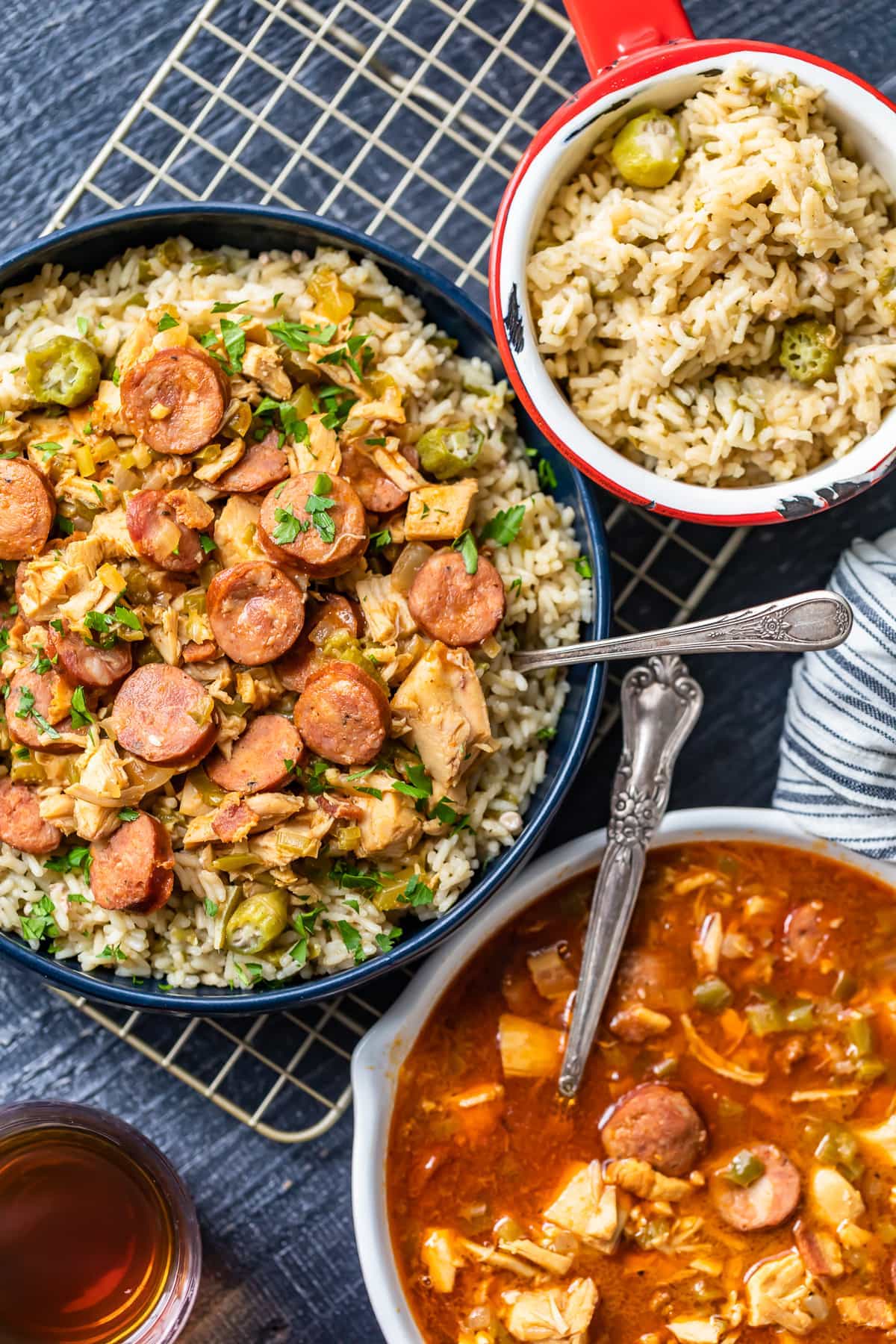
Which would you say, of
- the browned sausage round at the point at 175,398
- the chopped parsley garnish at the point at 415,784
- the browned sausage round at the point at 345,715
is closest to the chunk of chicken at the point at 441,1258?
the chopped parsley garnish at the point at 415,784

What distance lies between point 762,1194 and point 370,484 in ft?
6.49

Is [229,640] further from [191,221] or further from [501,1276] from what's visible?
[501,1276]

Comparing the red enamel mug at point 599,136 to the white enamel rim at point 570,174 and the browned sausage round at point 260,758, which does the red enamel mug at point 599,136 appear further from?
the browned sausage round at point 260,758

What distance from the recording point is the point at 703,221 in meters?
2.40

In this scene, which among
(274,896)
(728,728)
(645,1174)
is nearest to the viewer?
(274,896)

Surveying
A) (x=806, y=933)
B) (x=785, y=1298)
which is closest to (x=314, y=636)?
(x=806, y=933)

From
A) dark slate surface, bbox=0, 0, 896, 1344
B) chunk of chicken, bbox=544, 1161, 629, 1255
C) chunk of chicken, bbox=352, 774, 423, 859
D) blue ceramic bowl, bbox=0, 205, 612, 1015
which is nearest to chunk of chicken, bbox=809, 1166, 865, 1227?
chunk of chicken, bbox=544, 1161, 629, 1255

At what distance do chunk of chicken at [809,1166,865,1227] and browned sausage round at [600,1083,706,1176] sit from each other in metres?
0.31

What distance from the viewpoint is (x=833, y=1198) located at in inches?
118

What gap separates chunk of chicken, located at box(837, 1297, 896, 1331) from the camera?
2986 millimetres

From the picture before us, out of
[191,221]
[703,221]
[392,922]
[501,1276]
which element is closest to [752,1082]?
[501,1276]

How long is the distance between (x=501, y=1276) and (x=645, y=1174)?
1.48ft

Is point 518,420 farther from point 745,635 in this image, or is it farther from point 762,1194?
point 762,1194

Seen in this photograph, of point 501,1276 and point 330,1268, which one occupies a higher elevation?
point 501,1276
